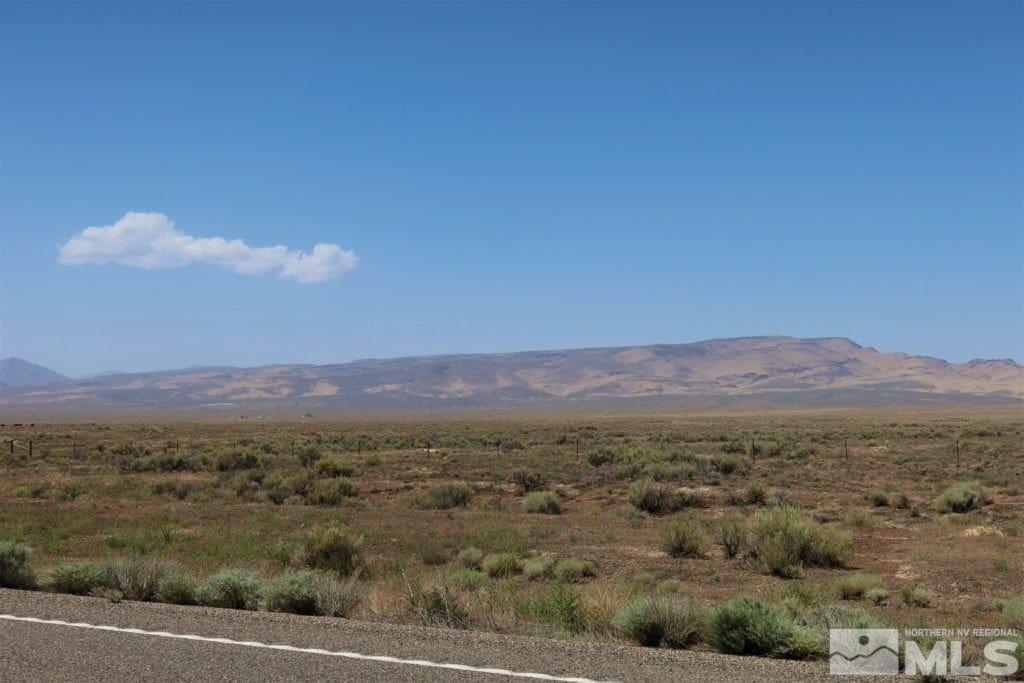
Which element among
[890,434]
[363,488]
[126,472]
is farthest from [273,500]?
[890,434]

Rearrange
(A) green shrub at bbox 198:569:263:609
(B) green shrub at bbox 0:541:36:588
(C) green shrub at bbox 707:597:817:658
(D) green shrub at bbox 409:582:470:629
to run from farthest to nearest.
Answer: (B) green shrub at bbox 0:541:36:588, (A) green shrub at bbox 198:569:263:609, (D) green shrub at bbox 409:582:470:629, (C) green shrub at bbox 707:597:817:658

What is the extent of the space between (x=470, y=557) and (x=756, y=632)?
959 centimetres

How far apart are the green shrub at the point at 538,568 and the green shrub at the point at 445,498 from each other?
1043cm

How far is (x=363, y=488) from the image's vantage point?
31.7 meters

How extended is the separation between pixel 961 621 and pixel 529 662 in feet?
25.4

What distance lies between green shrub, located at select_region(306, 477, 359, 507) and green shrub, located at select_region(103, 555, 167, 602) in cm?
1566

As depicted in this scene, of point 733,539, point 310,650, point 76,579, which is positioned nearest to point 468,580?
point 310,650

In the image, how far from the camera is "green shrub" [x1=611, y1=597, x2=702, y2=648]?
29.0 feet

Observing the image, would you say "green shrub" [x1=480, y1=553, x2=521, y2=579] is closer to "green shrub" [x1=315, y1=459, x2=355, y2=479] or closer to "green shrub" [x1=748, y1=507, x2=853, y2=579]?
"green shrub" [x1=748, y1=507, x2=853, y2=579]

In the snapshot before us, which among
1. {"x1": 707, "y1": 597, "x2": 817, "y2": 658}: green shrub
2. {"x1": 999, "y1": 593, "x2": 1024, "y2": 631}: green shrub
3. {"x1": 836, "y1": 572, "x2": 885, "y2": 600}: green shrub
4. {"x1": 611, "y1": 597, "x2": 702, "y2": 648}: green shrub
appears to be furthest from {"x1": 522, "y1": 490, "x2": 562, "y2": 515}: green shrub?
{"x1": 707, "y1": 597, "x2": 817, "y2": 658}: green shrub

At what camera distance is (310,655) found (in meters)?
7.86

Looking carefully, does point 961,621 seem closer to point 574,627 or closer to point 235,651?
point 574,627

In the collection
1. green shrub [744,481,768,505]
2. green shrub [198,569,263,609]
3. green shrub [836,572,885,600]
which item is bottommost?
green shrub [744,481,768,505]

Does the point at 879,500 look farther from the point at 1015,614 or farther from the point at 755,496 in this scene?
the point at 1015,614
